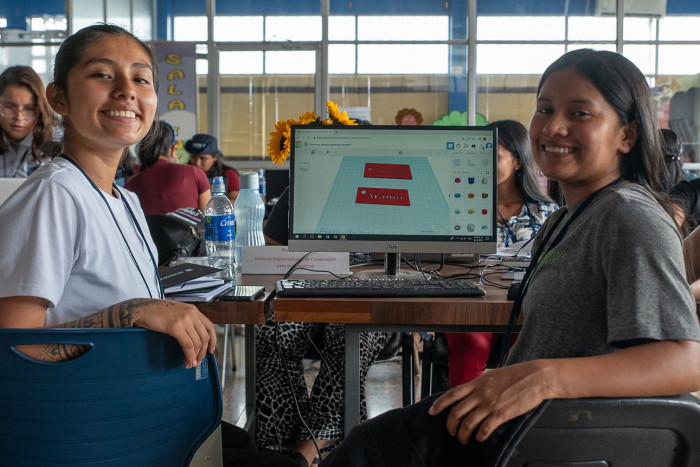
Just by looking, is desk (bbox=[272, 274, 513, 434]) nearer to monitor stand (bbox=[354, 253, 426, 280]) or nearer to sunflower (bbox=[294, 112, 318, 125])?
monitor stand (bbox=[354, 253, 426, 280])

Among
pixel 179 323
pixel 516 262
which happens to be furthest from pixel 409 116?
pixel 179 323

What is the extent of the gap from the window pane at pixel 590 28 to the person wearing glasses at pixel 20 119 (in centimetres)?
639

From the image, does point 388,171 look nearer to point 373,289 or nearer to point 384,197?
point 384,197

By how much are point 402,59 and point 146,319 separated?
290 inches

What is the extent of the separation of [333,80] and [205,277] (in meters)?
6.57

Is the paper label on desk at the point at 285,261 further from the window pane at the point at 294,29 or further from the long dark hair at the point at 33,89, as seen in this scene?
the window pane at the point at 294,29

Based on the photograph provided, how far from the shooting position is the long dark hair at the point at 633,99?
119 cm

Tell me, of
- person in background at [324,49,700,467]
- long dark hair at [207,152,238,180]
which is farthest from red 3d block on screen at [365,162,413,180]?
long dark hair at [207,152,238,180]

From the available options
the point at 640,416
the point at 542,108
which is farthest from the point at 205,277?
the point at 640,416

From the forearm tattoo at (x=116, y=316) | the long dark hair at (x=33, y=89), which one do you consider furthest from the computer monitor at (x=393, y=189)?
the long dark hair at (x=33, y=89)

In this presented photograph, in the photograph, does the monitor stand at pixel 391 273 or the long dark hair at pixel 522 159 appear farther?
the long dark hair at pixel 522 159

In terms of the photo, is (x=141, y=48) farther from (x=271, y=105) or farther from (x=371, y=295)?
(x=271, y=105)

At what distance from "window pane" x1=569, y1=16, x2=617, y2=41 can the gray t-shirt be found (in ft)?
24.5

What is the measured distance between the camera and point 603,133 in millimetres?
1203
